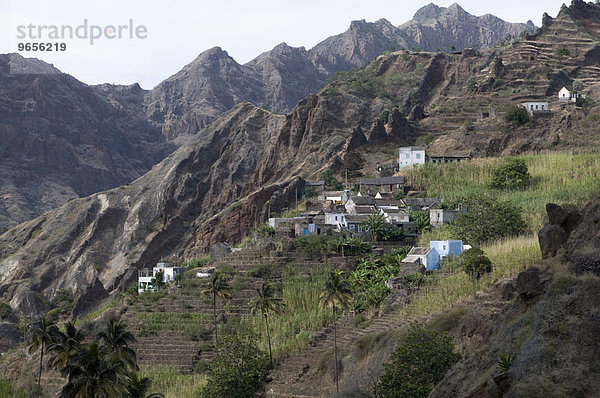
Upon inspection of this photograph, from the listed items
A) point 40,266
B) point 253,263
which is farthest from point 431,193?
point 40,266

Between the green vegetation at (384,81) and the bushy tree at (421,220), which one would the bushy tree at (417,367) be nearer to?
the bushy tree at (421,220)

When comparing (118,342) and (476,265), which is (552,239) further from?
(118,342)

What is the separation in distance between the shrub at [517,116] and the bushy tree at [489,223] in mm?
45134

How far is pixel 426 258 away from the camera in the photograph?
68750mm

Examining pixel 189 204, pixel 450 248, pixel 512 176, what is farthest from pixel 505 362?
pixel 189 204

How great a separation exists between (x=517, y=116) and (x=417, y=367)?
274 ft

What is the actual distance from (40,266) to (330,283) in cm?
10322

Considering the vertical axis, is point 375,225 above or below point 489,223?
below

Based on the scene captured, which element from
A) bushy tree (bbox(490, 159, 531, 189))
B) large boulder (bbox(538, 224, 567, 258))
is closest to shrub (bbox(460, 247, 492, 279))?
large boulder (bbox(538, 224, 567, 258))

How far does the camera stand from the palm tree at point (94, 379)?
3675cm

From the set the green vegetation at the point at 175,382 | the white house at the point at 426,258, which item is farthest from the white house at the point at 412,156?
the green vegetation at the point at 175,382

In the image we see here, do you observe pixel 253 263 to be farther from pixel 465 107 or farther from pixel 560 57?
pixel 560 57

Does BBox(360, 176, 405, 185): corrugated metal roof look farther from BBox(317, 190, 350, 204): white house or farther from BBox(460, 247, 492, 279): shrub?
BBox(460, 247, 492, 279): shrub

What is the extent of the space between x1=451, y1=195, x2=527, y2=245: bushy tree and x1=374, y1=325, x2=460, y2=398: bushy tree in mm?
30803
